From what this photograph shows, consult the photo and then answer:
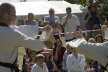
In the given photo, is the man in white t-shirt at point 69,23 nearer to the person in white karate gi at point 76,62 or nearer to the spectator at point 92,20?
the spectator at point 92,20

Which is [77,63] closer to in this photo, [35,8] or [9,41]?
[9,41]

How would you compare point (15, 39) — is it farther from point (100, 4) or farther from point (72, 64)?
point (100, 4)

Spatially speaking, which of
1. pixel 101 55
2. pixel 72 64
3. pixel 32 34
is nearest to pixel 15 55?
pixel 101 55

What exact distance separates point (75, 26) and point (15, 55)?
17.7ft

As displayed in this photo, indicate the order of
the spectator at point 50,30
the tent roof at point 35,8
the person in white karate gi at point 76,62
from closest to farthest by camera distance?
the person in white karate gi at point 76,62 → the spectator at point 50,30 → the tent roof at point 35,8

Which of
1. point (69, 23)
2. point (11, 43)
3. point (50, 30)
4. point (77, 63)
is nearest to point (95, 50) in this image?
point (11, 43)

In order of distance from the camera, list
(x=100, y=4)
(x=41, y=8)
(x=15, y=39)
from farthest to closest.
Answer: (x=100, y=4)
(x=41, y=8)
(x=15, y=39)

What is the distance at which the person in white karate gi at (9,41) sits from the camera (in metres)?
5.07

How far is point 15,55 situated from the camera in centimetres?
518

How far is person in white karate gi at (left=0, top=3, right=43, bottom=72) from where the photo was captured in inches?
200

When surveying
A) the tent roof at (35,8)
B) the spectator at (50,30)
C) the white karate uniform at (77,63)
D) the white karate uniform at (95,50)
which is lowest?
the tent roof at (35,8)

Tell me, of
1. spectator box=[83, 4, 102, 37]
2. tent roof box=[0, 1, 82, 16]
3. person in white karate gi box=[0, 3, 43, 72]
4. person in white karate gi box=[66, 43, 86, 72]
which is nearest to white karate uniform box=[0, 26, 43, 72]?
person in white karate gi box=[0, 3, 43, 72]

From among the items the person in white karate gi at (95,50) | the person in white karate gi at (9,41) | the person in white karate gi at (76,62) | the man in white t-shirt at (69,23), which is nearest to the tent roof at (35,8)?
the man in white t-shirt at (69,23)

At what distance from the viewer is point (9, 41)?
509 centimetres
